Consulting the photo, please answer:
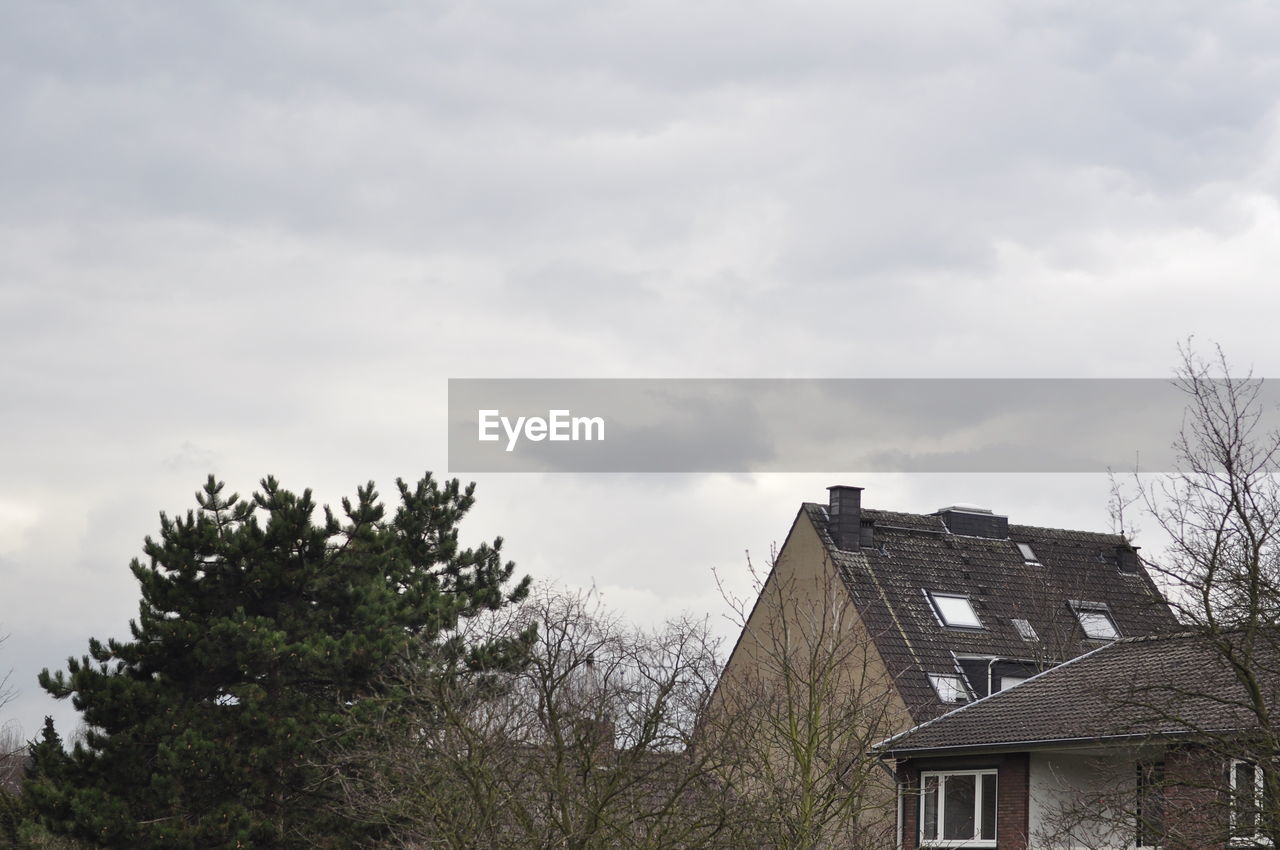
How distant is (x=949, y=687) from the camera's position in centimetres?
3466

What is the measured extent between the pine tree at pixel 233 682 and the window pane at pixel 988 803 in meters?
10.2

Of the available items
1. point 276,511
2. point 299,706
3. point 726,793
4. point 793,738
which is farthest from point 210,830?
point 726,793

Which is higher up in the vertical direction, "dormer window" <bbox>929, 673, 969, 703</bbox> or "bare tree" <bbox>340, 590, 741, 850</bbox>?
"dormer window" <bbox>929, 673, 969, 703</bbox>

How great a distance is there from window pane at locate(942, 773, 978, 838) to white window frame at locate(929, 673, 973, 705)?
525 centimetres

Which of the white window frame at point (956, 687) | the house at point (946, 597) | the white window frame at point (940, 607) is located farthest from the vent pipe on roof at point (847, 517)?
the white window frame at point (956, 687)

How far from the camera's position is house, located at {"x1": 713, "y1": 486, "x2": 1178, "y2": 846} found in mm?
34750

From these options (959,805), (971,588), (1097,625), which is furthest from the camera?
(1097,625)

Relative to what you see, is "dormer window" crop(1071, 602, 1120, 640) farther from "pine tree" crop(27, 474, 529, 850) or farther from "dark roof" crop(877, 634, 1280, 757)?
"pine tree" crop(27, 474, 529, 850)

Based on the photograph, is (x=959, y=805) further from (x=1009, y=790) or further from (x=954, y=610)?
(x=954, y=610)

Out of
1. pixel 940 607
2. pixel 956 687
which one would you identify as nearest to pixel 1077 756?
pixel 956 687

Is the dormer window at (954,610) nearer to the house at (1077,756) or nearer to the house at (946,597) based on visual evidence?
the house at (946,597)

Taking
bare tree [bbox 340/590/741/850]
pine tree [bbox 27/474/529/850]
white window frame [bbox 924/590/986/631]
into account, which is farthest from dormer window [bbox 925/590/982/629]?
bare tree [bbox 340/590/741/850]

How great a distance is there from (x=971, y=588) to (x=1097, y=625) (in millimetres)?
3984

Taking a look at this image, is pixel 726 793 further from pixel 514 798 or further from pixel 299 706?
pixel 299 706
